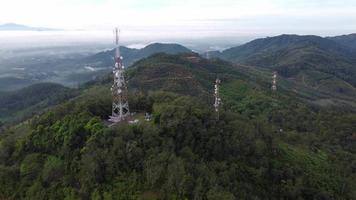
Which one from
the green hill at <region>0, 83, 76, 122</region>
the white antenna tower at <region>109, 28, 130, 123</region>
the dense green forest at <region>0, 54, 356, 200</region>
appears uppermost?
the white antenna tower at <region>109, 28, 130, 123</region>

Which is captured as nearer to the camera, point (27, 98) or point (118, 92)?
point (118, 92)

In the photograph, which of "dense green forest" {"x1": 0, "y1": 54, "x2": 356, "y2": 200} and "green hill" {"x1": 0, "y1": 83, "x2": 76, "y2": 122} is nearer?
"dense green forest" {"x1": 0, "y1": 54, "x2": 356, "y2": 200}

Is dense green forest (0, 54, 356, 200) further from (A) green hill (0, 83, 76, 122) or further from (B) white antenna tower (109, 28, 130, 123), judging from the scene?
(A) green hill (0, 83, 76, 122)

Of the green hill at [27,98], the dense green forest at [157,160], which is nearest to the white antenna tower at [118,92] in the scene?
the dense green forest at [157,160]

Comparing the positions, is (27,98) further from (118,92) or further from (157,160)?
(157,160)

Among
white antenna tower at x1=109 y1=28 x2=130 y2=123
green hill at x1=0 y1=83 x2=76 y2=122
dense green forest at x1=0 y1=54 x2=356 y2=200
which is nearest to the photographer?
dense green forest at x1=0 y1=54 x2=356 y2=200

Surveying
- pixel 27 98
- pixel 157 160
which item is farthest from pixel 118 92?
pixel 27 98

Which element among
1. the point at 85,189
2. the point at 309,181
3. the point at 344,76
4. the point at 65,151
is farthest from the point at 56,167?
the point at 344,76

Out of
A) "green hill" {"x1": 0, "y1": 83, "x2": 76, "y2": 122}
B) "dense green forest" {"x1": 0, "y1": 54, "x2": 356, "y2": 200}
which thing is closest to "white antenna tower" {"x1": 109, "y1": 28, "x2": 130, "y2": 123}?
"dense green forest" {"x1": 0, "y1": 54, "x2": 356, "y2": 200}
